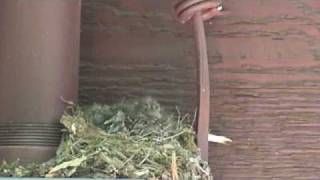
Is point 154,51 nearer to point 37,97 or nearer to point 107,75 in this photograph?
point 107,75

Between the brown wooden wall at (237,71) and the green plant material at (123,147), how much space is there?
0.13 m

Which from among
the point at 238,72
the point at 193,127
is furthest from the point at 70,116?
the point at 238,72

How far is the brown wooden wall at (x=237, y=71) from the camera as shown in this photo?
5.29ft

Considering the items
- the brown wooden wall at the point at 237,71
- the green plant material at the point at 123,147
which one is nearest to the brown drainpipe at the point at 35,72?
the green plant material at the point at 123,147

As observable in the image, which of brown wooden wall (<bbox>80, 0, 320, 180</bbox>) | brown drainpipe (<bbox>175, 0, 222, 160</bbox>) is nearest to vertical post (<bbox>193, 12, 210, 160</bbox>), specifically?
brown drainpipe (<bbox>175, 0, 222, 160</bbox>)

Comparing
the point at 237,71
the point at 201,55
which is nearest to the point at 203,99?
the point at 201,55

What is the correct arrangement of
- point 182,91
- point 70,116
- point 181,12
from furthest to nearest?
1. point 182,91
2. point 181,12
3. point 70,116

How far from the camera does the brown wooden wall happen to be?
1612mm

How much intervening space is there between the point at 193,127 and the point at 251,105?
18cm

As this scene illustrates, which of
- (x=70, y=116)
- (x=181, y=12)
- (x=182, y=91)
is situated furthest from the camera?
(x=182, y=91)

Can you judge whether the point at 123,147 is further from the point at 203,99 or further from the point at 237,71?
the point at 237,71

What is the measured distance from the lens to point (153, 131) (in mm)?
1430

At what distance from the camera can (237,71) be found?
64.9 inches

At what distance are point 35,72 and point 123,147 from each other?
21 centimetres
